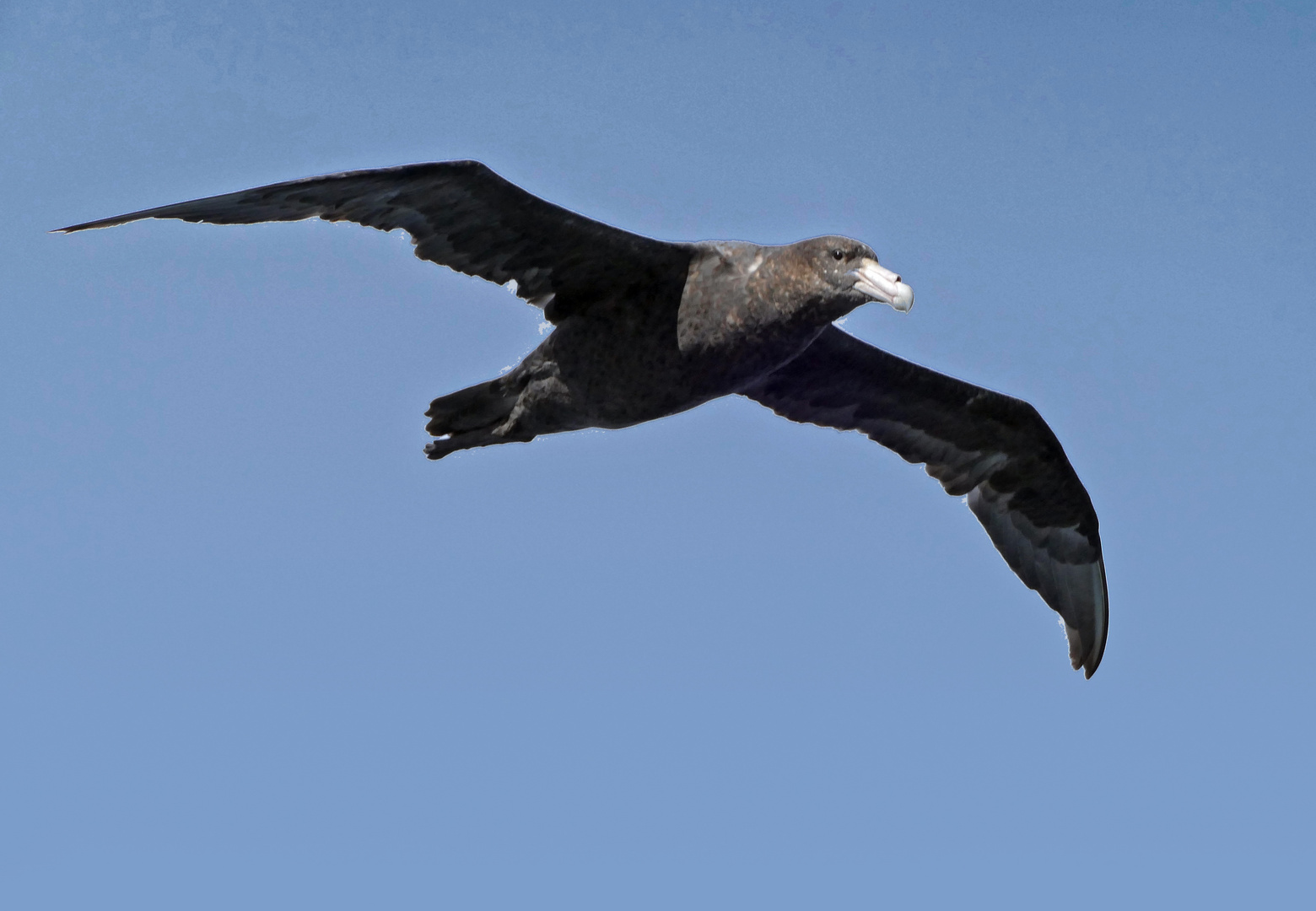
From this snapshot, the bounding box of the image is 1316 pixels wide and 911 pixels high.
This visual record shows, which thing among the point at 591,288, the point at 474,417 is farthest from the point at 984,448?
the point at 474,417

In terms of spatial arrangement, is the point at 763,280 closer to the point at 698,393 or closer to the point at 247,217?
the point at 698,393

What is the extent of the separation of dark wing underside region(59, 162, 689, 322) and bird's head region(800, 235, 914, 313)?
974mm

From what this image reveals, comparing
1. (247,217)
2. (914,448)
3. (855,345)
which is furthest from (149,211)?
(914,448)

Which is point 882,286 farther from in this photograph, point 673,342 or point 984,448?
point 984,448

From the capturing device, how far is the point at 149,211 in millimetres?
7953

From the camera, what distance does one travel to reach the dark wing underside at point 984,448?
10656 mm

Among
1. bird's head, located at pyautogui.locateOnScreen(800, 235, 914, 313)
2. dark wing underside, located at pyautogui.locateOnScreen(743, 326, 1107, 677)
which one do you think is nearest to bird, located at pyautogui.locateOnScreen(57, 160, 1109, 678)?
bird's head, located at pyautogui.locateOnScreen(800, 235, 914, 313)

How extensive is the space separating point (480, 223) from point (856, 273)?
246 cm

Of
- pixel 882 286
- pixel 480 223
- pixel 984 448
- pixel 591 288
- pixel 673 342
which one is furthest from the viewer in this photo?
pixel 984 448

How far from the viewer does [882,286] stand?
8086mm

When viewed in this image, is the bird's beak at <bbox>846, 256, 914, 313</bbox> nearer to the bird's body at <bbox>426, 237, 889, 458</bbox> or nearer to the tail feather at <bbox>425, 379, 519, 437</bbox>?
the bird's body at <bbox>426, 237, 889, 458</bbox>

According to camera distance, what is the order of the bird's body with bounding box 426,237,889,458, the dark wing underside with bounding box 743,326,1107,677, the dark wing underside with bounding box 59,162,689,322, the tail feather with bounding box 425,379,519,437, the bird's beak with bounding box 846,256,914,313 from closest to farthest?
the bird's beak with bounding box 846,256,914,313
the dark wing underside with bounding box 59,162,689,322
the bird's body with bounding box 426,237,889,458
the tail feather with bounding box 425,379,519,437
the dark wing underside with bounding box 743,326,1107,677

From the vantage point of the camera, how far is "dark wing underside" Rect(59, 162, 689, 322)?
26.9 feet

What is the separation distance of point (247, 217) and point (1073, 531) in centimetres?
727
